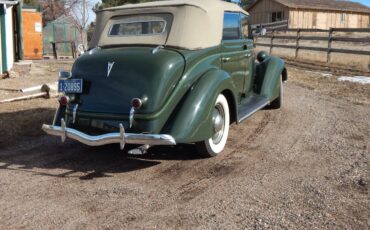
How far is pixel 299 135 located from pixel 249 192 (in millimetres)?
2317

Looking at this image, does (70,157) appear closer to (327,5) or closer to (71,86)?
(71,86)

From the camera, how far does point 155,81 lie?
4.64 metres

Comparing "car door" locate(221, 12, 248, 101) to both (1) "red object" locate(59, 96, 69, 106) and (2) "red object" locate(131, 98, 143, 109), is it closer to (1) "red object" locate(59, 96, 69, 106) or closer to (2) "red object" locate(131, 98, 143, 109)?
(2) "red object" locate(131, 98, 143, 109)

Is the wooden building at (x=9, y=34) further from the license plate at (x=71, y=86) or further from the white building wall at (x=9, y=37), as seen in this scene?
the license plate at (x=71, y=86)

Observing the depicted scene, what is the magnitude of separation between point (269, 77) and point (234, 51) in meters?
1.22

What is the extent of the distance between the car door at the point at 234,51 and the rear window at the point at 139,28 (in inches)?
36.4

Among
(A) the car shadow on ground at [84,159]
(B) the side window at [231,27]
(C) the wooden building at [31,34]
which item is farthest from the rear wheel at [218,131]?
(C) the wooden building at [31,34]

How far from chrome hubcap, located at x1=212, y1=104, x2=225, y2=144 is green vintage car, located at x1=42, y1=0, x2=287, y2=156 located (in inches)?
0.5

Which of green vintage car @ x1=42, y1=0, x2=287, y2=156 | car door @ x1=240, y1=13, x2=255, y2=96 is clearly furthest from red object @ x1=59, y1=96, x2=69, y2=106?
car door @ x1=240, y1=13, x2=255, y2=96

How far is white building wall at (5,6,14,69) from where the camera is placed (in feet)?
45.5

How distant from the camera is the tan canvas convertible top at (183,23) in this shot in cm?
522

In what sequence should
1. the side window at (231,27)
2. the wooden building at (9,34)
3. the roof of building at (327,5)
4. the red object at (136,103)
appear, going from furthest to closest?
1. the roof of building at (327,5)
2. the wooden building at (9,34)
3. the side window at (231,27)
4. the red object at (136,103)

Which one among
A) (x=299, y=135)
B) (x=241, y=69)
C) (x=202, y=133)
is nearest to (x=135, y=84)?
(x=202, y=133)

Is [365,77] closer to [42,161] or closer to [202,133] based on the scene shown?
[202,133]
